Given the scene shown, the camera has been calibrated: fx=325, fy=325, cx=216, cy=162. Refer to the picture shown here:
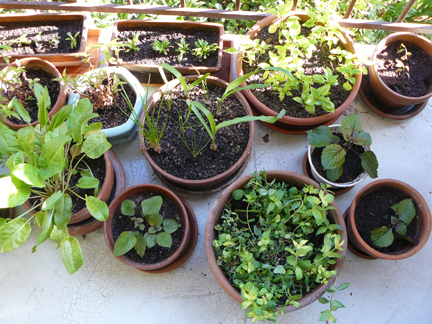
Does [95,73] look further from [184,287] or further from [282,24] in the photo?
[184,287]

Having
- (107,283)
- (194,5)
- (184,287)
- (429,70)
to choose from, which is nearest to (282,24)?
(429,70)

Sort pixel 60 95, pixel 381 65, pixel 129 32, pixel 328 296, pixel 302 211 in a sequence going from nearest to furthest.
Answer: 1. pixel 302 211
2. pixel 328 296
3. pixel 60 95
4. pixel 381 65
5. pixel 129 32

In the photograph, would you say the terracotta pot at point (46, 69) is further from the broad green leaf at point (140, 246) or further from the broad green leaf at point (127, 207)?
the broad green leaf at point (140, 246)

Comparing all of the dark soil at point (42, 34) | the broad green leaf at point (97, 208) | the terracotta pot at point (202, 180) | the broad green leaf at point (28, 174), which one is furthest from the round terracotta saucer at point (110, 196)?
the dark soil at point (42, 34)

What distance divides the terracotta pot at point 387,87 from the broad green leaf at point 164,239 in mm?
1294

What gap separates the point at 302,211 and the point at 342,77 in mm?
827

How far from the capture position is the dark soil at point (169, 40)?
5.90 ft

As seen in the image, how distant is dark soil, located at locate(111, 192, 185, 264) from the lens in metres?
1.43

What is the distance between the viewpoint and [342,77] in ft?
5.60

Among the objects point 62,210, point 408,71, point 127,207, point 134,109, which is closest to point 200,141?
point 134,109

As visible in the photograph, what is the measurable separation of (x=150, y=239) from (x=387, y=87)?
1.37 metres

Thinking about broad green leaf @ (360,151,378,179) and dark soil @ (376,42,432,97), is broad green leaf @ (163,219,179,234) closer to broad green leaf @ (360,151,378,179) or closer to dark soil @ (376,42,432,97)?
broad green leaf @ (360,151,378,179)

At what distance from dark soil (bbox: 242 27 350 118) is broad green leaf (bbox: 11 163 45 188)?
41.7 inches

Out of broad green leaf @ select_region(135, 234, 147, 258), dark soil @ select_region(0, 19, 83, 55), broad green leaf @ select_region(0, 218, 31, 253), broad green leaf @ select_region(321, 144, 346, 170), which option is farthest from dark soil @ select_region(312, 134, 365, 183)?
dark soil @ select_region(0, 19, 83, 55)
